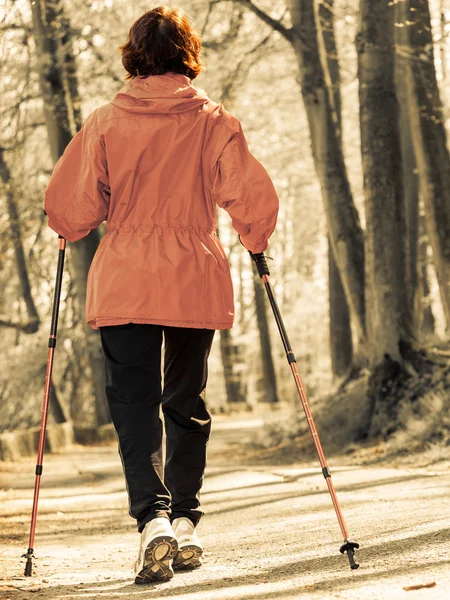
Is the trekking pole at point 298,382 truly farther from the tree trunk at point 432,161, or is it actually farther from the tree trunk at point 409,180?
the tree trunk at point 432,161

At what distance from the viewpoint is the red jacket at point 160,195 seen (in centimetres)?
442

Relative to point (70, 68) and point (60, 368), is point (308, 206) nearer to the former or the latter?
point (60, 368)

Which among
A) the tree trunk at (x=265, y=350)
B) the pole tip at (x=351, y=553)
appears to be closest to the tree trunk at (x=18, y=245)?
the tree trunk at (x=265, y=350)

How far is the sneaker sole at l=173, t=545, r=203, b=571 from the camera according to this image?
4473mm

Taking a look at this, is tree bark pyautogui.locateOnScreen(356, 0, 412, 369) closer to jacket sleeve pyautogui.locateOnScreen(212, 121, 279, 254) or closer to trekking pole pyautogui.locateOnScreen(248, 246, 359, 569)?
trekking pole pyautogui.locateOnScreen(248, 246, 359, 569)

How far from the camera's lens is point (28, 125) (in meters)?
15.8

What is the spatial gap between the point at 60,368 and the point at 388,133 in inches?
472

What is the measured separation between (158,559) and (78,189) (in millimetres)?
1610

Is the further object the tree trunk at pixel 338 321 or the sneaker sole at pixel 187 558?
the tree trunk at pixel 338 321

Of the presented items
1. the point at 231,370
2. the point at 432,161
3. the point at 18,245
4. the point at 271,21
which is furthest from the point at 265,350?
the point at 271,21

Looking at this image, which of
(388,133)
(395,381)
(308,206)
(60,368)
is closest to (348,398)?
(395,381)

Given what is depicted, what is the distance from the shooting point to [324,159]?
12.0 metres

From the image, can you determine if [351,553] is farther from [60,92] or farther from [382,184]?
[60,92]

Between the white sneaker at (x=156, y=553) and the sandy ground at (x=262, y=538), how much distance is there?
76 millimetres
